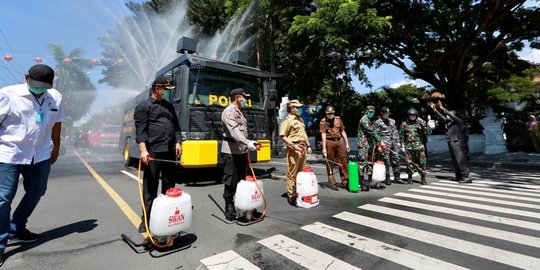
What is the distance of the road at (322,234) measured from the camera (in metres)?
2.80

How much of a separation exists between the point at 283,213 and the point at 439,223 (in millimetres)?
2205

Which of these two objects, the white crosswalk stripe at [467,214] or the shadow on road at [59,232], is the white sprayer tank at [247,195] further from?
the white crosswalk stripe at [467,214]

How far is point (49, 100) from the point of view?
10.7ft

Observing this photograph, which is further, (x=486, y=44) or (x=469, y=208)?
(x=486, y=44)

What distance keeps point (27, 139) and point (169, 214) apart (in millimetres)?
1781

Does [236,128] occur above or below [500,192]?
above

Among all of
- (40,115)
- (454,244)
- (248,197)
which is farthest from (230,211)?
(454,244)

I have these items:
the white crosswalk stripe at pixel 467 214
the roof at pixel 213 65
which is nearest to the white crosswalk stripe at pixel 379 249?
the white crosswalk stripe at pixel 467 214

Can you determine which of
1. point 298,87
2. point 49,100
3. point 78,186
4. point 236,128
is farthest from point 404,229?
point 298,87

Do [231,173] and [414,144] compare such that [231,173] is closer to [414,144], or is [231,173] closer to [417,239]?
[417,239]

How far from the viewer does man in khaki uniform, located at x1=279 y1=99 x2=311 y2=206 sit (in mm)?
5065

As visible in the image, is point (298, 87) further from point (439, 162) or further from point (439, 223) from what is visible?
point (439, 223)

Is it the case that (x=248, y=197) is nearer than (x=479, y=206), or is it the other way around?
(x=248, y=197)

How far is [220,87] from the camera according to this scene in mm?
7051
